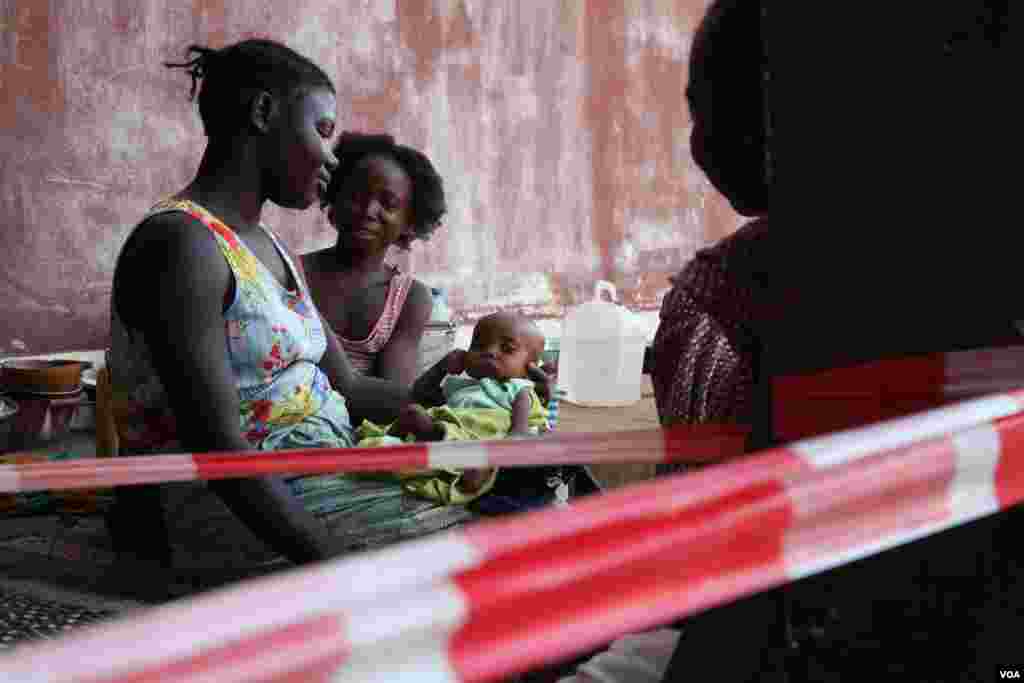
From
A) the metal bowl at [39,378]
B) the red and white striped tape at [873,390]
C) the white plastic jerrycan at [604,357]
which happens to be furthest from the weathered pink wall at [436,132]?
the red and white striped tape at [873,390]

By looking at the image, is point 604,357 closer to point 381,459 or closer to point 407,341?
point 407,341

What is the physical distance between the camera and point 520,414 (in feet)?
7.87

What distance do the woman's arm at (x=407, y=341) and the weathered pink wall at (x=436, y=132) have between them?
25.2 inches

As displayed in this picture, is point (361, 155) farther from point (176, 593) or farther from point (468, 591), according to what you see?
point (468, 591)

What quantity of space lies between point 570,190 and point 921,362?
11.9 ft

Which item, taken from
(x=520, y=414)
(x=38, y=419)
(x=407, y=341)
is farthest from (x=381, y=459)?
(x=38, y=419)

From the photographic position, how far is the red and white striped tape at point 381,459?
953 millimetres

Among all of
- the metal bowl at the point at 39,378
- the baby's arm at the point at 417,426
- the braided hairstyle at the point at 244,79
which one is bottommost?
the baby's arm at the point at 417,426

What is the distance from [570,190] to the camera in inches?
166

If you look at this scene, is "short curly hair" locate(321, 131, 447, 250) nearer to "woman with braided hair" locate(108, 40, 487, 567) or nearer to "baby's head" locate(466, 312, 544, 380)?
"baby's head" locate(466, 312, 544, 380)

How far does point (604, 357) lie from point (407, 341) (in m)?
0.62

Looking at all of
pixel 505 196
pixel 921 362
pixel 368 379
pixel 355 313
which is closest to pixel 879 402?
pixel 921 362

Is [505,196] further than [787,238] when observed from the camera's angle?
Yes

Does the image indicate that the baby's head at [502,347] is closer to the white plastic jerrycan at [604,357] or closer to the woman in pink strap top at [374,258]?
the woman in pink strap top at [374,258]
